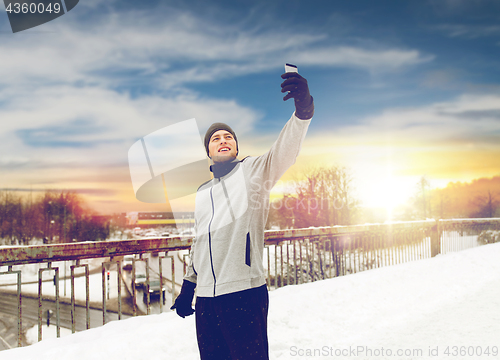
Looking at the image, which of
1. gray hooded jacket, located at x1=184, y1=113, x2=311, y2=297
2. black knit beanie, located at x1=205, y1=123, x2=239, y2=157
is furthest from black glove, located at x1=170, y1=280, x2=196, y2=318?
black knit beanie, located at x1=205, y1=123, x2=239, y2=157

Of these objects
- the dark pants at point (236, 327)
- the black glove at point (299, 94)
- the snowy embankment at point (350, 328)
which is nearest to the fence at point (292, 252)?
the snowy embankment at point (350, 328)

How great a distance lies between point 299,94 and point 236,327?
4.36ft

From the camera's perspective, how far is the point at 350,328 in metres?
4.05

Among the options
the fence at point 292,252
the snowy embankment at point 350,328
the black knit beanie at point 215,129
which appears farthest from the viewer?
the fence at point 292,252

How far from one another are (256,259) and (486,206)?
179ft

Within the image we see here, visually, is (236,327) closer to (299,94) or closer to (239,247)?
(239,247)

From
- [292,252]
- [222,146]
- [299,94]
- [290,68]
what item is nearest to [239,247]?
[222,146]

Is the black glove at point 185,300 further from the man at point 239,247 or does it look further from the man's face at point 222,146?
the man's face at point 222,146

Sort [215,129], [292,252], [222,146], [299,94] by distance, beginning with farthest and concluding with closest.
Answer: [292,252], [215,129], [222,146], [299,94]

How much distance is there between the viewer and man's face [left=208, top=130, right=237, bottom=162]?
206cm

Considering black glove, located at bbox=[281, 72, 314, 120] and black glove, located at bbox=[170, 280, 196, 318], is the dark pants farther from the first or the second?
black glove, located at bbox=[281, 72, 314, 120]

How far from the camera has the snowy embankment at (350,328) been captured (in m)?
3.20

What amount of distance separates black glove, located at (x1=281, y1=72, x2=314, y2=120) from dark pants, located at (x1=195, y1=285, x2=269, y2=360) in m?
1.03

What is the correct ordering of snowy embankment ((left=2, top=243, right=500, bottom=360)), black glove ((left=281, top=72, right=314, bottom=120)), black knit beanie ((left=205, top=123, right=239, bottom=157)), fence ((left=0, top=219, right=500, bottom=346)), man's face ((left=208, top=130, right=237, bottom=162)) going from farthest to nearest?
fence ((left=0, top=219, right=500, bottom=346))
snowy embankment ((left=2, top=243, right=500, bottom=360))
black knit beanie ((left=205, top=123, right=239, bottom=157))
man's face ((left=208, top=130, right=237, bottom=162))
black glove ((left=281, top=72, right=314, bottom=120))
